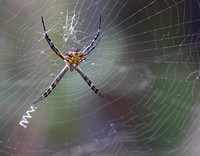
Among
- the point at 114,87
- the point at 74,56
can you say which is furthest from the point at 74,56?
the point at 114,87

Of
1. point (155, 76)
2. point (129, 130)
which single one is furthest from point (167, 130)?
point (155, 76)

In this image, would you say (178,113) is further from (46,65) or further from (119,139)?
(46,65)

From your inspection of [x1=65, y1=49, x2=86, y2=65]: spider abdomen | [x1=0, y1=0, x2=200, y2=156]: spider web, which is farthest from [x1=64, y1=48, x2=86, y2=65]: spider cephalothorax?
[x1=0, y1=0, x2=200, y2=156]: spider web

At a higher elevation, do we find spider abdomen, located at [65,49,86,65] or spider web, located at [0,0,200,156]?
spider abdomen, located at [65,49,86,65]

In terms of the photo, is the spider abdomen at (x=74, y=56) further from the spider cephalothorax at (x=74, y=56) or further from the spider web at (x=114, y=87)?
the spider web at (x=114, y=87)

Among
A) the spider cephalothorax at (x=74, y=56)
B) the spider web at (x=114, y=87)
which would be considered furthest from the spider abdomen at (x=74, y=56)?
the spider web at (x=114, y=87)

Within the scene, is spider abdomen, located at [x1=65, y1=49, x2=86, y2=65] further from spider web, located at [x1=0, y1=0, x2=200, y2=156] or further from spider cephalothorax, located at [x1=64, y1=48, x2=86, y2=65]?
spider web, located at [x1=0, y1=0, x2=200, y2=156]

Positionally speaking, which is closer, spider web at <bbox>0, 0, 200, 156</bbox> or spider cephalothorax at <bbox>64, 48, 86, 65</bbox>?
spider cephalothorax at <bbox>64, 48, 86, 65</bbox>
